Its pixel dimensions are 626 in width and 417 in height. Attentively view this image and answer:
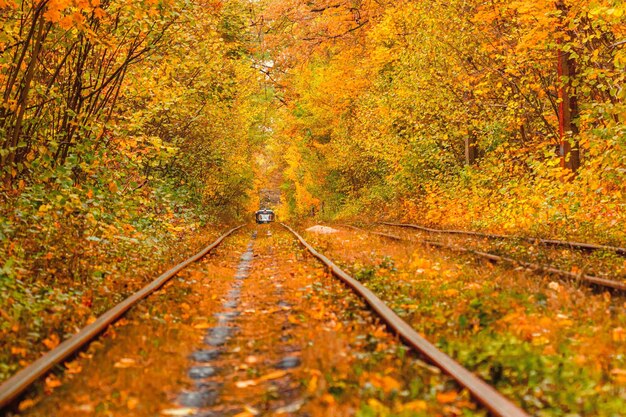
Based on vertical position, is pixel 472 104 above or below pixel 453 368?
above

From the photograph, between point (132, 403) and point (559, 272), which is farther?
point (559, 272)

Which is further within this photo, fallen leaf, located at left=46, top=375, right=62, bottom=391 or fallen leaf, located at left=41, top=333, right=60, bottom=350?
fallen leaf, located at left=41, top=333, right=60, bottom=350

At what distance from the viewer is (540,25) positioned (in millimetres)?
18062

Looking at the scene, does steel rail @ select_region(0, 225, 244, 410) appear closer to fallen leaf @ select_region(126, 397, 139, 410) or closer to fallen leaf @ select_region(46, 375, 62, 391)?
fallen leaf @ select_region(46, 375, 62, 391)

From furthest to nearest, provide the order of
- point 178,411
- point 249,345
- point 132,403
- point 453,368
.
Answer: point 249,345
point 453,368
point 132,403
point 178,411

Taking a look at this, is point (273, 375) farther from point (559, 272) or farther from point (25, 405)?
point (559, 272)

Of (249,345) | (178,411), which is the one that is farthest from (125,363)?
(178,411)

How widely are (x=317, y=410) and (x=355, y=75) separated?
36919mm

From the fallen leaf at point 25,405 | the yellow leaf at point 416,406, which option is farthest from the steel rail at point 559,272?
the fallen leaf at point 25,405

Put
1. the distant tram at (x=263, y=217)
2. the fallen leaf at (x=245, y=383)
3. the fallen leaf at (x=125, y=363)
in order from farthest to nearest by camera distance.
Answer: the distant tram at (x=263, y=217) < the fallen leaf at (x=125, y=363) < the fallen leaf at (x=245, y=383)

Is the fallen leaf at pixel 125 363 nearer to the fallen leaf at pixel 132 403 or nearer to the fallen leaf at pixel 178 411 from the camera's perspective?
the fallen leaf at pixel 132 403

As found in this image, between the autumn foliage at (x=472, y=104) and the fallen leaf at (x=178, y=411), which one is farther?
the autumn foliage at (x=472, y=104)

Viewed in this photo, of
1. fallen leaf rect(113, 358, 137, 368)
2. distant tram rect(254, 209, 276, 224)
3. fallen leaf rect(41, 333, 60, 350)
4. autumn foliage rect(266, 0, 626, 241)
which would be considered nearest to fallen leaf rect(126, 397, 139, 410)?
fallen leaf rect(113, 358, 137, 368)

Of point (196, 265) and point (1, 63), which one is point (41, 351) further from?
point (196, 265)
